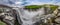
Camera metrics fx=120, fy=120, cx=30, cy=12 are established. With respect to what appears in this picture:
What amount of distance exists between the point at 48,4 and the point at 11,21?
1.26 feet

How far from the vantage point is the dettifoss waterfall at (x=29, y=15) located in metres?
1.12

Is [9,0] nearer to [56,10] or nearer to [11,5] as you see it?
[11,5]

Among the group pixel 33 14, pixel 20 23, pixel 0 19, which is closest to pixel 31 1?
pixel 33 14

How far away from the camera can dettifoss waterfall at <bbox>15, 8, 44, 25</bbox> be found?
1.12m

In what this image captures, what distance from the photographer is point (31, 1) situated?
3.71ft

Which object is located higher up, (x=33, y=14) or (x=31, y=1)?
(x=31, y=1)

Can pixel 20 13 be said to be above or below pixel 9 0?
below

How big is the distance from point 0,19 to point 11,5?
0.56ft

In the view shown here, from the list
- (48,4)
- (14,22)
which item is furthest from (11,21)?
(48,4)

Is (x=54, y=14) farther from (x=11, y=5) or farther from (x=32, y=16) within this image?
(x=11, y=5)

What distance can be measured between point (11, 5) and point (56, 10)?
43 cm

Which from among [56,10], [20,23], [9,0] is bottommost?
[20,23]

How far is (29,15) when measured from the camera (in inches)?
44.4

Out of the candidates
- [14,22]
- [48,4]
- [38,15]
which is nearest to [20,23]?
[14,22]
